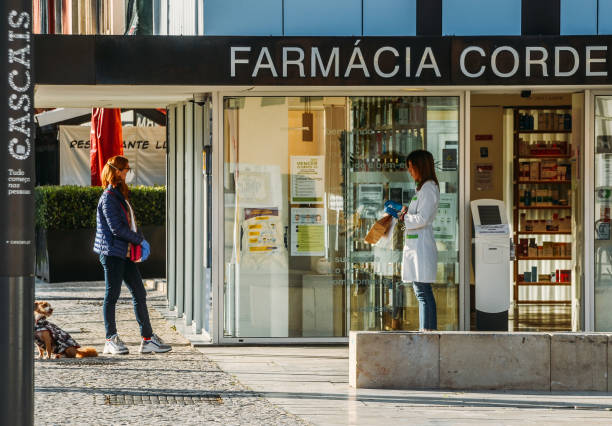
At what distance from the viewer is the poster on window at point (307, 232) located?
11.2m

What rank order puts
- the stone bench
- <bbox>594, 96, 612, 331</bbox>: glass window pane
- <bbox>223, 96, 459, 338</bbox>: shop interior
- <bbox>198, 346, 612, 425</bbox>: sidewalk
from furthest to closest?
<bbox>594, 96, 612, 331</bbox>: glass window pane < <bbox>223, 96, 459, 338</bbox>: shop interior < the stone bench < <bbox>198, 346, 612, 425</bbox>: sidewalk

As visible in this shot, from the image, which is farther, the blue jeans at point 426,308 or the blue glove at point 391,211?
the blue glove at point 391,211

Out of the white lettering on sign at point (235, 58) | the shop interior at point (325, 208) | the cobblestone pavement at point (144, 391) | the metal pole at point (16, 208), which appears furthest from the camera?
the shop interior at point (325, 208)

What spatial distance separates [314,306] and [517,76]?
3051 mm

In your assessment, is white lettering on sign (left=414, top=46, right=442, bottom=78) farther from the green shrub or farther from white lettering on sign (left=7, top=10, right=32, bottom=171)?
the green shrub

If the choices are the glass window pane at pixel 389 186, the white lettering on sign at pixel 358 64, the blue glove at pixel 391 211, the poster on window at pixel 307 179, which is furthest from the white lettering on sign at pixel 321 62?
the blue glove at pixel 391 211

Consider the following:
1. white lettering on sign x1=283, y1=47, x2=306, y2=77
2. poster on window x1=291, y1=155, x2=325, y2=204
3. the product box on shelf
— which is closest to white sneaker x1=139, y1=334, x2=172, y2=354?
poster on window x1=291, y1=155, x2=325, y2=204

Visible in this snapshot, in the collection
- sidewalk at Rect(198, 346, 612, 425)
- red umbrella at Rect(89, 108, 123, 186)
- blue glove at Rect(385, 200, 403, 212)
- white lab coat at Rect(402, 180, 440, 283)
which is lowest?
sidewalk at Rect(198, 346, 612, 425)

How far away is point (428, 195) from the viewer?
10.1 meters

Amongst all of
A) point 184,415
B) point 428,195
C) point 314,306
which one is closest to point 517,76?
point 428,195

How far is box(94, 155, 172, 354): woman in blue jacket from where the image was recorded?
1020 cm

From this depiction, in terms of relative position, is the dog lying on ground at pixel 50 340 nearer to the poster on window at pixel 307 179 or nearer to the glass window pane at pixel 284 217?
the glass window pane at pixel 284 217

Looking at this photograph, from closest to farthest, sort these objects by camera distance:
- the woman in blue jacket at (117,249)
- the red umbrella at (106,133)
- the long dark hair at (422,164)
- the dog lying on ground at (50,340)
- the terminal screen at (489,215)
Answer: the dog lying on ground at (50,340) < the long dark hair at (422,164) < the woman in blue jacket at (117,249) < the terminal screen at (489,215) < the red umbrella at (106,133)

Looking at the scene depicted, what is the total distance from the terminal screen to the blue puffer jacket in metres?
3.38
